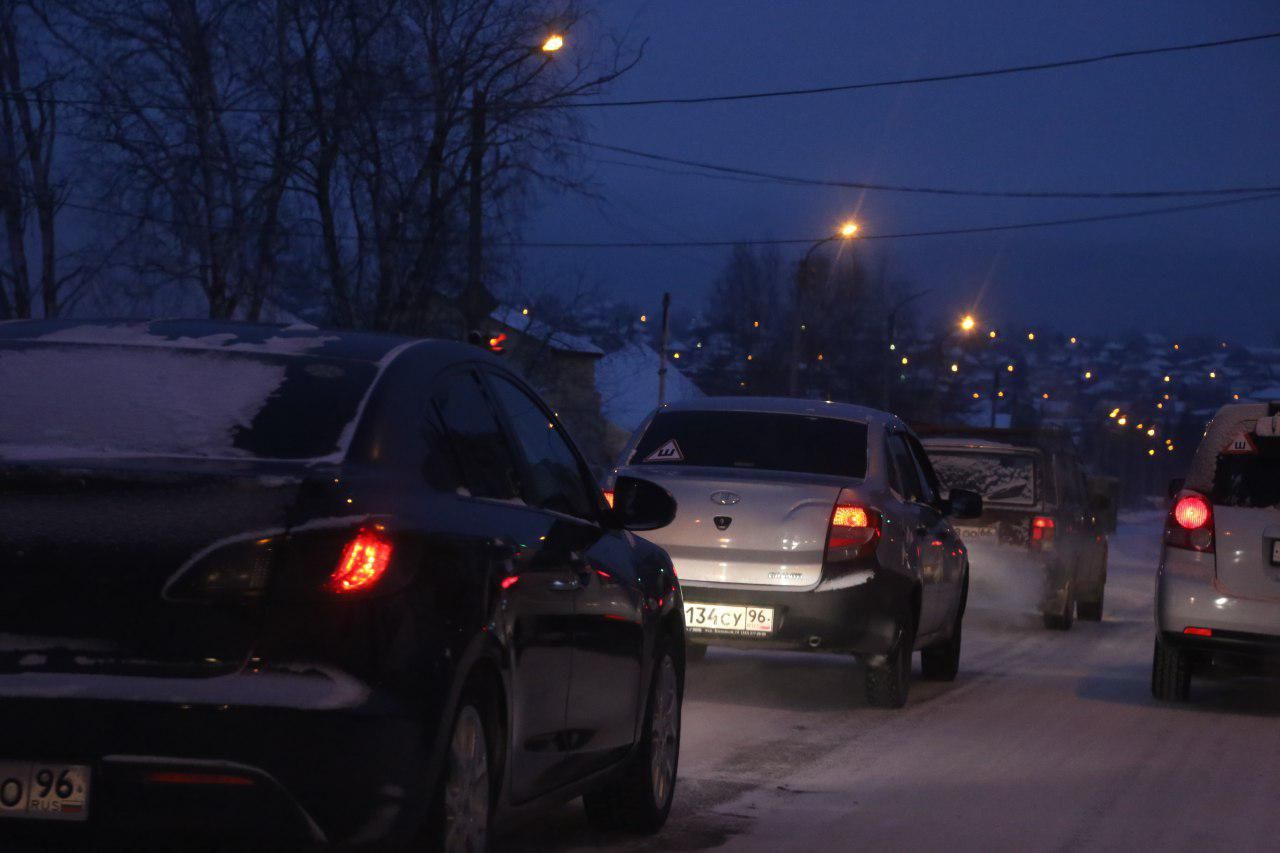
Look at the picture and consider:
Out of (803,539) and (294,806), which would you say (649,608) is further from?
(803,539)

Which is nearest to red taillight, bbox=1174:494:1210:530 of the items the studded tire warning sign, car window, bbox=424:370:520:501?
the studded tire warning sign

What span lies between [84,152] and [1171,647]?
2800 centimetres

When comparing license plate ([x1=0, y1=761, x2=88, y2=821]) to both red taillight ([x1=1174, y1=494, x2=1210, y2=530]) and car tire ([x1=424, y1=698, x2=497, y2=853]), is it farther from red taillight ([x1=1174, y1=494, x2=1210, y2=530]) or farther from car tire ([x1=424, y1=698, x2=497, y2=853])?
red taillight ([x1=1174, y1=494, x2=1210, y2=530])

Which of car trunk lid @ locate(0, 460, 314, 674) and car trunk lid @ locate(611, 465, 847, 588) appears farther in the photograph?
car trunk lid @ locate(611, 465, 847, 588)

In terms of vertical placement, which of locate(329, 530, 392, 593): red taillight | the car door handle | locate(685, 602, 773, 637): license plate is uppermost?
locate(329, 530, 392, 593): red taillight

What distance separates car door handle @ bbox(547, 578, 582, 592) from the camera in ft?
16.9

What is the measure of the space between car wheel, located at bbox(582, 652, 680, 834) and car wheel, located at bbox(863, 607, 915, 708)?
3.80 metres

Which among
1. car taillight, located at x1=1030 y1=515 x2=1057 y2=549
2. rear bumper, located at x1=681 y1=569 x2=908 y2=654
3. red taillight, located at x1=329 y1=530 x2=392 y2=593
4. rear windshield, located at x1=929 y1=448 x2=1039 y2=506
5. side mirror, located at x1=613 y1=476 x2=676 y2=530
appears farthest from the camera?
rear windshield, located at x1=929 y1=448 x2=1039 y2=506

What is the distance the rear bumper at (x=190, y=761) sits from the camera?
12.7ft

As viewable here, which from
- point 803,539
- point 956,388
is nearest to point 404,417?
point 803,539

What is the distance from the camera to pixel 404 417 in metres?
4.57

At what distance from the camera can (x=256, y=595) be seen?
398cm

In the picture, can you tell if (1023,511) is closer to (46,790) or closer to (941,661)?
(941,661)

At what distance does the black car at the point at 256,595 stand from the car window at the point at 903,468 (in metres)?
6.09
